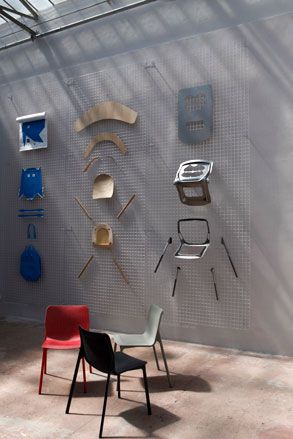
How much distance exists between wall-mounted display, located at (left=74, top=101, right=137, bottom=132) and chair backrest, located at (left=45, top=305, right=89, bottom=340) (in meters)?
2.38

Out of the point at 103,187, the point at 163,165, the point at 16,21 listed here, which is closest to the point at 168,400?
the point at 163,165

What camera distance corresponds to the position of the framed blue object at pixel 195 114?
4.71 meters

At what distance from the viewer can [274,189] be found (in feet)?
14.4

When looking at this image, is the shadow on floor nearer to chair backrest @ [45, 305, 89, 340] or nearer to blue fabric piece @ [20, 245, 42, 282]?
chair backrest @ [45, 305, 89, 340]

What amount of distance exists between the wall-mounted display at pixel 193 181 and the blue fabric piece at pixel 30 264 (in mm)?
2330

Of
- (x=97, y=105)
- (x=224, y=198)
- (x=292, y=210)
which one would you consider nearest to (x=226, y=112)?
(x=224, y=198)

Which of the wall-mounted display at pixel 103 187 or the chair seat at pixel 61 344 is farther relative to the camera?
the wall-mounted display at pixel 103 187

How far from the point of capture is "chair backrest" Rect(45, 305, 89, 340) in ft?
12.5

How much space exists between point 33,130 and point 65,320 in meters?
3.07

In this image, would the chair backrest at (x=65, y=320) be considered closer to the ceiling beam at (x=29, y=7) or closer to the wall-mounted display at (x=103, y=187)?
the wall-mounted display at (x=103, y=187)

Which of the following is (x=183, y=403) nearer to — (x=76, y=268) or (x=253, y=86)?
(x=76, y=268)

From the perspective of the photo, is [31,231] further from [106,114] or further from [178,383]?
[178,383]

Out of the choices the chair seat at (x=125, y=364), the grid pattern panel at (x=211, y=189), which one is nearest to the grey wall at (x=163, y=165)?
the grid pattern panel at (x=211, y=189)

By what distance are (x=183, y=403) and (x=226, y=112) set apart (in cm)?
292
